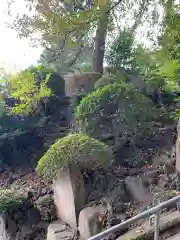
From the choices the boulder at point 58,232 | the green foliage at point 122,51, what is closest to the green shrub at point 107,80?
the green foliage at point 122,51

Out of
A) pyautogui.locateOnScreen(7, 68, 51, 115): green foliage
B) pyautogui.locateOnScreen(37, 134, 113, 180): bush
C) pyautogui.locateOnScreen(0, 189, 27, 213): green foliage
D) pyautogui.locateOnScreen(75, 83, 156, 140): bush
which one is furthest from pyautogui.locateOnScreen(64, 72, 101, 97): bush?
pyautogui.locateOnScreen(0, 189, 27, 213): green foliage

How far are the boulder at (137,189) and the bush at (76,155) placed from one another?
399 millimetres

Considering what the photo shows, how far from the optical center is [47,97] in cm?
680

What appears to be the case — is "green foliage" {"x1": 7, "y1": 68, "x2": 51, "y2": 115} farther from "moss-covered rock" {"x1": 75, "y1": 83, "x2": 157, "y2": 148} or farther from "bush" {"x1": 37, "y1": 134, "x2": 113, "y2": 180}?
"bush" {"x1": 37, "y1": 134, "x2": 113, "y2": 180}

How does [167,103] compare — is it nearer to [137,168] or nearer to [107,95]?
[107,95]

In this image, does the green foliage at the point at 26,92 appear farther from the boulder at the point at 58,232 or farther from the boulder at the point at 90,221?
the boulder at the point at 90,221

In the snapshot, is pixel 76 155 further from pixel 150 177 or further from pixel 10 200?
pixel 10 200

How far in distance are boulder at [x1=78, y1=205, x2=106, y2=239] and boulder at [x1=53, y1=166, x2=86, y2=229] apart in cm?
17

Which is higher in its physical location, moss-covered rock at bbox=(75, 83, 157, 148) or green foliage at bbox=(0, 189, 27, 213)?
moss-covered rock at bbox=(75, 83, 157, 148)

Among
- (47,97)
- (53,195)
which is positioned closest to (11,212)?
(53,195)

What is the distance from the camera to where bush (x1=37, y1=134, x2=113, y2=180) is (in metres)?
3.84

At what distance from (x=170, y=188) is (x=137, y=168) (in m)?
0.80

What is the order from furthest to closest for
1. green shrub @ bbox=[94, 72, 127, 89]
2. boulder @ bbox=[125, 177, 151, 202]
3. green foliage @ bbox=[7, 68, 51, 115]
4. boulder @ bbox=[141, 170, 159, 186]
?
green shrub @ bbox=[94, 72, 127, 89] < green foliage @ bbox=[7, 68, 51, 115] < boulder @ bbox=[141, 170, 159, 186] < boulder @ bbox=[125, 177, 151, 202]

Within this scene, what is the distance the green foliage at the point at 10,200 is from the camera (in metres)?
4.04
